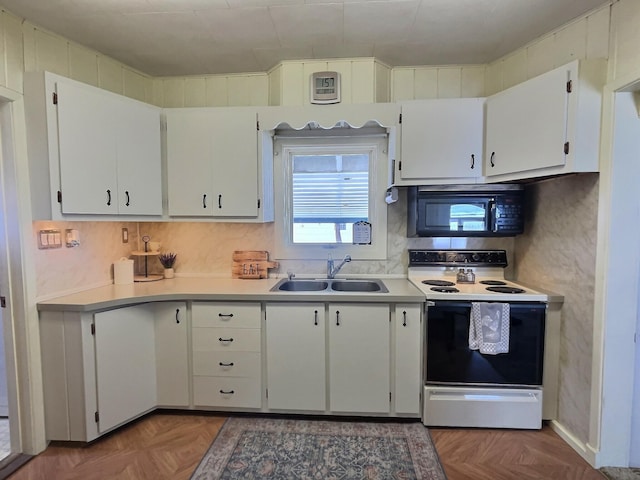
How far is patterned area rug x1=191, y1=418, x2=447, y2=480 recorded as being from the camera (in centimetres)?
190

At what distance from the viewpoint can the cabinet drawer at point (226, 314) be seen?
2.37 meters

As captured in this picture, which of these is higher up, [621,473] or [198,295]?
[198,295]

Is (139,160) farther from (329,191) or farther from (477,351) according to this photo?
(477,351)

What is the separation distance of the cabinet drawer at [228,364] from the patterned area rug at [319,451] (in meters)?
0.34

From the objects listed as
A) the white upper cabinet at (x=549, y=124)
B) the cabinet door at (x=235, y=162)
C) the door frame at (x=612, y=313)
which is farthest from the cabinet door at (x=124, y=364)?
the door frame at (x=612, y=313)

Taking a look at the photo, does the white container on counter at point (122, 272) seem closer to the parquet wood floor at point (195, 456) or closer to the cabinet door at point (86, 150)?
the cabinet door at point (86, 150)

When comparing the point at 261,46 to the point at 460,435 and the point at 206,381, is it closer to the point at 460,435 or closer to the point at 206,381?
the point at 206,381

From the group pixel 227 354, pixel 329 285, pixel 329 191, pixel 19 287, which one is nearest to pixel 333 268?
pixel 329 285

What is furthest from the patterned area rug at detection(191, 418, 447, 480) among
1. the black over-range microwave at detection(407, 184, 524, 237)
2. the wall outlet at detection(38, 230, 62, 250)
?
the wall outlet at detection(38, 230, 62, 250)

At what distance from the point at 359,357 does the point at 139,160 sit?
2.09 metres

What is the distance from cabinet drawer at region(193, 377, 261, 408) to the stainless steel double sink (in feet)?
2.39

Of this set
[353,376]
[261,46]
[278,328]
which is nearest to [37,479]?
[278,328]

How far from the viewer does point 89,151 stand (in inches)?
85.4

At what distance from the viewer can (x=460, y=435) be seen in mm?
2230
